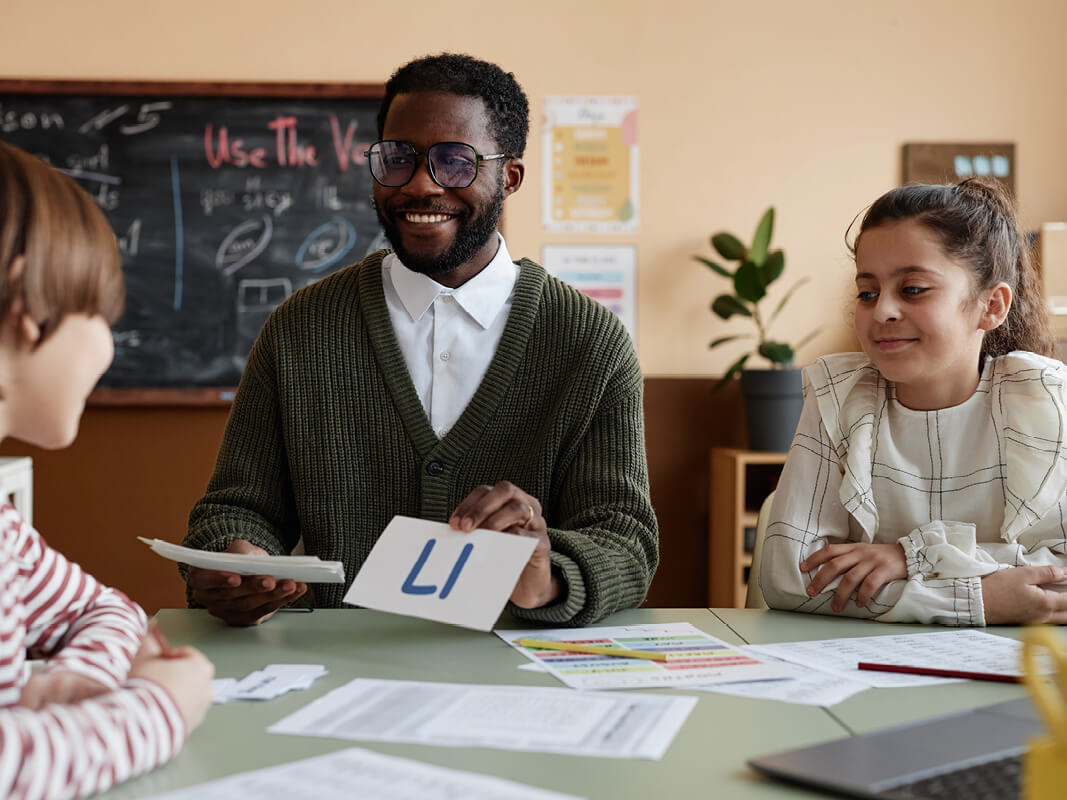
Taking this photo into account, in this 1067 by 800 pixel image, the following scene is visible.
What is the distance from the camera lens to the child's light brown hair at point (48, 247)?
2.59ft

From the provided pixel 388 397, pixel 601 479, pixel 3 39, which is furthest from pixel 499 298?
pixel 3 39

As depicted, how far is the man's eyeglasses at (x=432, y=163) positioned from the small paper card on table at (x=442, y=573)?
0.61 m

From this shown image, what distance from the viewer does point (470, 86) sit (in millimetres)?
1674

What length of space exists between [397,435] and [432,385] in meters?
0.10

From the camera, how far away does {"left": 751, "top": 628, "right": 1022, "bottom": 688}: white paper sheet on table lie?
42.9 inches

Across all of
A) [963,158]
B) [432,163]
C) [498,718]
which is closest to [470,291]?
[432,163]

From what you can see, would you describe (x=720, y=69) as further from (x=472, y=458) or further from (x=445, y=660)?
(x=445, y=660)

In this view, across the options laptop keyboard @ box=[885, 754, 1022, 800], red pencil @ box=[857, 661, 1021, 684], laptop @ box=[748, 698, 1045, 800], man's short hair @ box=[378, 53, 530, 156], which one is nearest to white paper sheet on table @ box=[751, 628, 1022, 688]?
red pencil @ box=[857, 661, 1021, 684]

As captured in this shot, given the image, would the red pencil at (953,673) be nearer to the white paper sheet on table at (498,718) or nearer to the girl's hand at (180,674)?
the white paper sheet on table at (498,718)

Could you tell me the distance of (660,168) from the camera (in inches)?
139

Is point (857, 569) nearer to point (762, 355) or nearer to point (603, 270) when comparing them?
point (762, 355)

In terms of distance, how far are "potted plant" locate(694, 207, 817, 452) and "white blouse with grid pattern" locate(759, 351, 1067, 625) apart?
169cm

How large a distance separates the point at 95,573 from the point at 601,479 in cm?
243

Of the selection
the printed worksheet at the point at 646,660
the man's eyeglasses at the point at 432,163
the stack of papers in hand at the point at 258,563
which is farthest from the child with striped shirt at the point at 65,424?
the man's eyeglasses at the point at 432,163
